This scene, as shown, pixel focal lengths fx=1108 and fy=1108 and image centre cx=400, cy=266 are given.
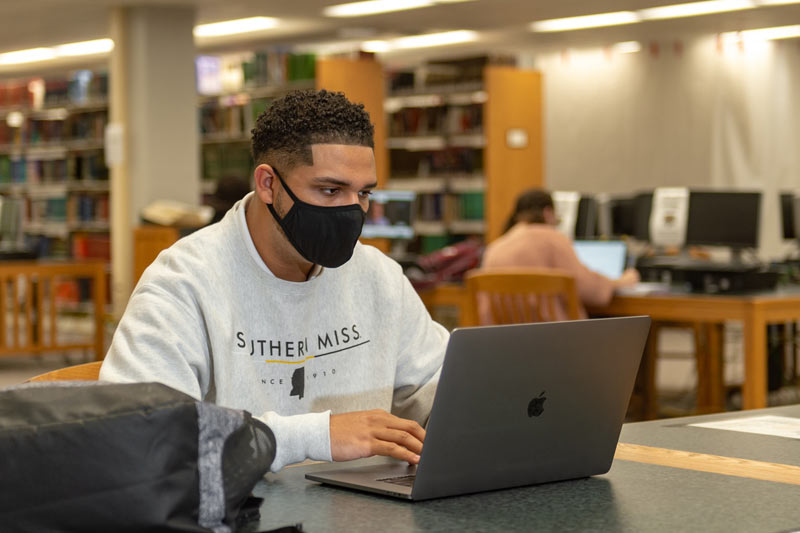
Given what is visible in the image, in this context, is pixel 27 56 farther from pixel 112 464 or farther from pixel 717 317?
pixel 112 464

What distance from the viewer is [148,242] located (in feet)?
26.0

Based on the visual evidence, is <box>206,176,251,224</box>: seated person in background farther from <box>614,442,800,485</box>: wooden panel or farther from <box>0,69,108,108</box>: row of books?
<box>0,69,108,108</box>: row of books

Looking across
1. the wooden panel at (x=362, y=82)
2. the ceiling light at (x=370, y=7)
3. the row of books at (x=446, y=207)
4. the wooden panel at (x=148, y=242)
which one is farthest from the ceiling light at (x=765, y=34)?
the wooden panel at (x=148, y=242)

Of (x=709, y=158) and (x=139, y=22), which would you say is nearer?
(x=139, y=22)

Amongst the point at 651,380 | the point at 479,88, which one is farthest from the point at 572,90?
the point at 651,380

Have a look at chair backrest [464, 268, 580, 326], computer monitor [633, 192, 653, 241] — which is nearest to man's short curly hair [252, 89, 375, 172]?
chair backrest [464, 268, 580, 326]

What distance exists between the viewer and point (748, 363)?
438 centimetres

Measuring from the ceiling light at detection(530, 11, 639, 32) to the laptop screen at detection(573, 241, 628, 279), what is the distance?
383 cm

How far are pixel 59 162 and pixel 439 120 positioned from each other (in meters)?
4.33

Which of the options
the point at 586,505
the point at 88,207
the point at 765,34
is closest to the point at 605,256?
the point at 586,505

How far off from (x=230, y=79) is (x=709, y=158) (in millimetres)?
4554

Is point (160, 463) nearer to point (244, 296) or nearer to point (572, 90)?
point (244, 296)

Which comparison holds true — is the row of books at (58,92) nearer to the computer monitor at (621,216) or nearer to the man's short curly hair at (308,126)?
the computer monitor at (621,216)

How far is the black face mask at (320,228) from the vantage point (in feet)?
5.49
